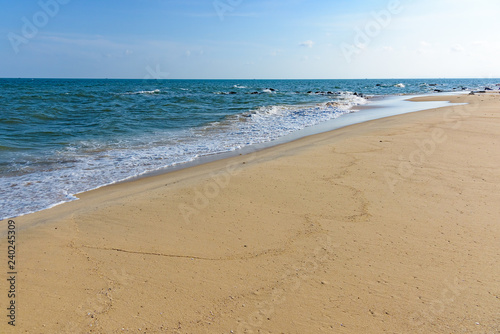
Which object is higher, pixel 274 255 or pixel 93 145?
pixel 274 255

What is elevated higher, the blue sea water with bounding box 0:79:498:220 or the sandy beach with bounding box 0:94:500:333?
the sandy beach with bounding box 0:94:500:333

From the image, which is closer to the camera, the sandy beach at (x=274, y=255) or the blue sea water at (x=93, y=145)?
the sandy beach at (x=274, y=255)

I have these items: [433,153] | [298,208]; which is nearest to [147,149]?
[298,208]

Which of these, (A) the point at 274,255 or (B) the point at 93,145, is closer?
(A) the point at 274,255

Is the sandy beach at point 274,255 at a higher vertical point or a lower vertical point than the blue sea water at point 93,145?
higher

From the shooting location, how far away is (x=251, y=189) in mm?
5594

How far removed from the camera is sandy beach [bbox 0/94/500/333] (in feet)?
8.79

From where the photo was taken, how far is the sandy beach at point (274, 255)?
2678 millimetres

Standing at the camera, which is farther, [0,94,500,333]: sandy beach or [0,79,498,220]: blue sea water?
[0,79,498,220]: blue sea water

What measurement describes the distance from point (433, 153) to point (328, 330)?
19.5 feet

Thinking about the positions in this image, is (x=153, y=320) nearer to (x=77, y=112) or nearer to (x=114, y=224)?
(x=114, y=224)

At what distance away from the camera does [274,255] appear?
3.57 meters

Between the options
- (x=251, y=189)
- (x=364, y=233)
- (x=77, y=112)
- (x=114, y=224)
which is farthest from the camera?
(x=77, y=112)

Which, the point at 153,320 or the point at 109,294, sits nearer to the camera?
the point at 153,320
